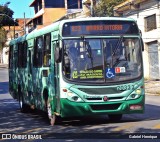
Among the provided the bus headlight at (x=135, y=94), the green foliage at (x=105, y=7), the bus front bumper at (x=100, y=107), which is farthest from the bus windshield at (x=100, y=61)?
the green foliage at (x=105, y=7)

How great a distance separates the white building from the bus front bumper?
68.0ft

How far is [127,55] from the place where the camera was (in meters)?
11.7

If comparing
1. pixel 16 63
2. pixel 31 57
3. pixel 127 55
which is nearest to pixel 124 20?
pixel 127 55

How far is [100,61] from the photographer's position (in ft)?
37.7

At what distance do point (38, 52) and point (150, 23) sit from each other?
2083 centimetres

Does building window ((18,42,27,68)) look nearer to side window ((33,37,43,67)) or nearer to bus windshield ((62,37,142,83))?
side window ((33,37,43,67))

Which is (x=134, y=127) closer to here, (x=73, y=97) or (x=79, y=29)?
(x=73, y=97)

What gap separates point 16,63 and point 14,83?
3.83ft

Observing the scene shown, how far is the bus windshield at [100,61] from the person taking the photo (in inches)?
448

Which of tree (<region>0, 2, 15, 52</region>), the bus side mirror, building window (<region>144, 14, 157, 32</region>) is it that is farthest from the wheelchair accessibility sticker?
tree (<region>0, 2, 15, 52</region>)

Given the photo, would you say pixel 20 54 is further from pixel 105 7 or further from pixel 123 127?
pixel 105 7

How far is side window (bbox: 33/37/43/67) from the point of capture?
13.5 meters

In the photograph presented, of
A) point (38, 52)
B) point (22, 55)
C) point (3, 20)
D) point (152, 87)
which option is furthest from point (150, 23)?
point (3, 20)

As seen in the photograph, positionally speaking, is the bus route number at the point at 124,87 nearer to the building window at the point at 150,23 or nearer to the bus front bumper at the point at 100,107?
the bus front bumper at the point at 100,107
